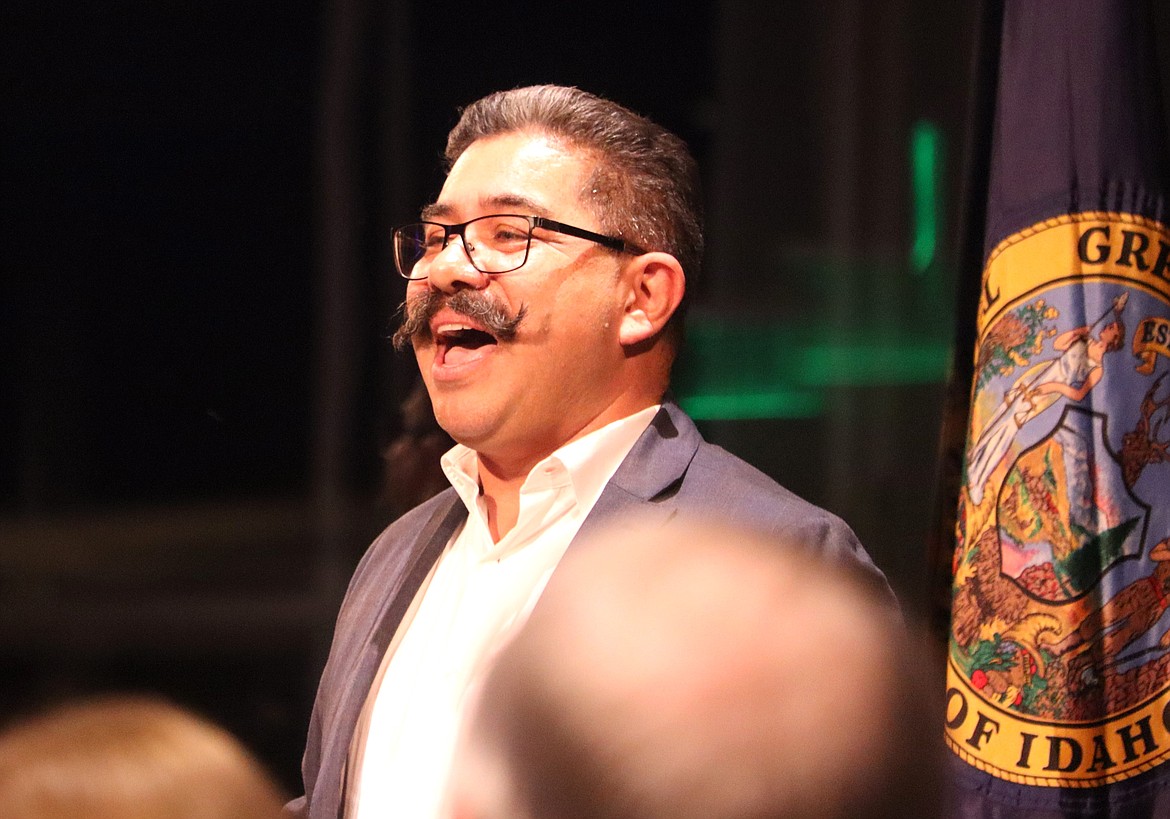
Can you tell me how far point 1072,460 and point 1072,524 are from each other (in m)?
0.08

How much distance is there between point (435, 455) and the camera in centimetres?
177

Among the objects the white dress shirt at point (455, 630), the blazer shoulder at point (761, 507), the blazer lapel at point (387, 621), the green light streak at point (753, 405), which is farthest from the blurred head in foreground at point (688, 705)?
the green light streak at point (753, 405)

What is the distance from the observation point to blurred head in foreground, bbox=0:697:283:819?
0.65 m

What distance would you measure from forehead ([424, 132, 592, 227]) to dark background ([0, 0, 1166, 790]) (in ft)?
1.39

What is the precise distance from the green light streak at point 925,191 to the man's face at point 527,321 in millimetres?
644

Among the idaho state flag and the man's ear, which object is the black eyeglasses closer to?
the man's ear

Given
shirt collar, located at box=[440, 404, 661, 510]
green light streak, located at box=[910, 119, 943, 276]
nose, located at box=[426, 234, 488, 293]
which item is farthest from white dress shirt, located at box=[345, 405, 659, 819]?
green light streak, located at box=[910, 119, 943, 276]

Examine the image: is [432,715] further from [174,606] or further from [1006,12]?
[1006,12]

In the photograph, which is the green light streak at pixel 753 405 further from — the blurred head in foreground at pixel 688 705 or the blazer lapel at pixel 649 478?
the blurred head in foreground at pixel 688 705

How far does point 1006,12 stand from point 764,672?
3.97 feet

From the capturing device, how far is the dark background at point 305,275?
5.76 feet

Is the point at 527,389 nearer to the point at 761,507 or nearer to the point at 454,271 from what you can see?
the point at 454,271

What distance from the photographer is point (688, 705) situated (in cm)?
51

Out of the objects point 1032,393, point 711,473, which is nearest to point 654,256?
point 711,473
